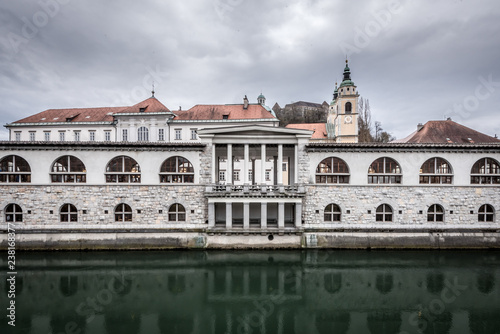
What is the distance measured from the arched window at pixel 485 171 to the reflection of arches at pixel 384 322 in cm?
1430

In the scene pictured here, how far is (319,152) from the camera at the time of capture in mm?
18656

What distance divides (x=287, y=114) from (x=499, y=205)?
84.6 metres

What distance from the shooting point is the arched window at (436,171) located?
18562 millimetres

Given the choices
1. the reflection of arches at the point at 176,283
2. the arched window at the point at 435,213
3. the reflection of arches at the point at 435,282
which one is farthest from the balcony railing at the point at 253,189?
the arched window at the point at 435,213

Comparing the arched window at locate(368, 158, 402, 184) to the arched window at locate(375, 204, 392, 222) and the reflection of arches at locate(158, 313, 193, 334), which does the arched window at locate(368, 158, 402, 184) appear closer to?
the arched window at locate(375, 204, 392, 222)

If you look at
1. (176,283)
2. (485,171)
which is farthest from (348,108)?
(176,283)

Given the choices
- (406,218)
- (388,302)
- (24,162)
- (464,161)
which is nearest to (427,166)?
(464,161)

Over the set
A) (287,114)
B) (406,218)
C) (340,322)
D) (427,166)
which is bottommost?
(340,322)

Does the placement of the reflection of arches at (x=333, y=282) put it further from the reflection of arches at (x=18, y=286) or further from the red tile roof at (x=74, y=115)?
the red tile roof at (x=74, y=115)

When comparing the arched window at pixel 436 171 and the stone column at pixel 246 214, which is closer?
the stone column at pixel 246 214

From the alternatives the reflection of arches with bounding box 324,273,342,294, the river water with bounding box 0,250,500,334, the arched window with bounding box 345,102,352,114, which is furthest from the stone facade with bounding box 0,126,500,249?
the arched window with bounding box 345,102,352,114

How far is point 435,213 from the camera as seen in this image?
18719mm

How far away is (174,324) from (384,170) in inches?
697

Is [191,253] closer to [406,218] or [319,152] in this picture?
[319,152]
